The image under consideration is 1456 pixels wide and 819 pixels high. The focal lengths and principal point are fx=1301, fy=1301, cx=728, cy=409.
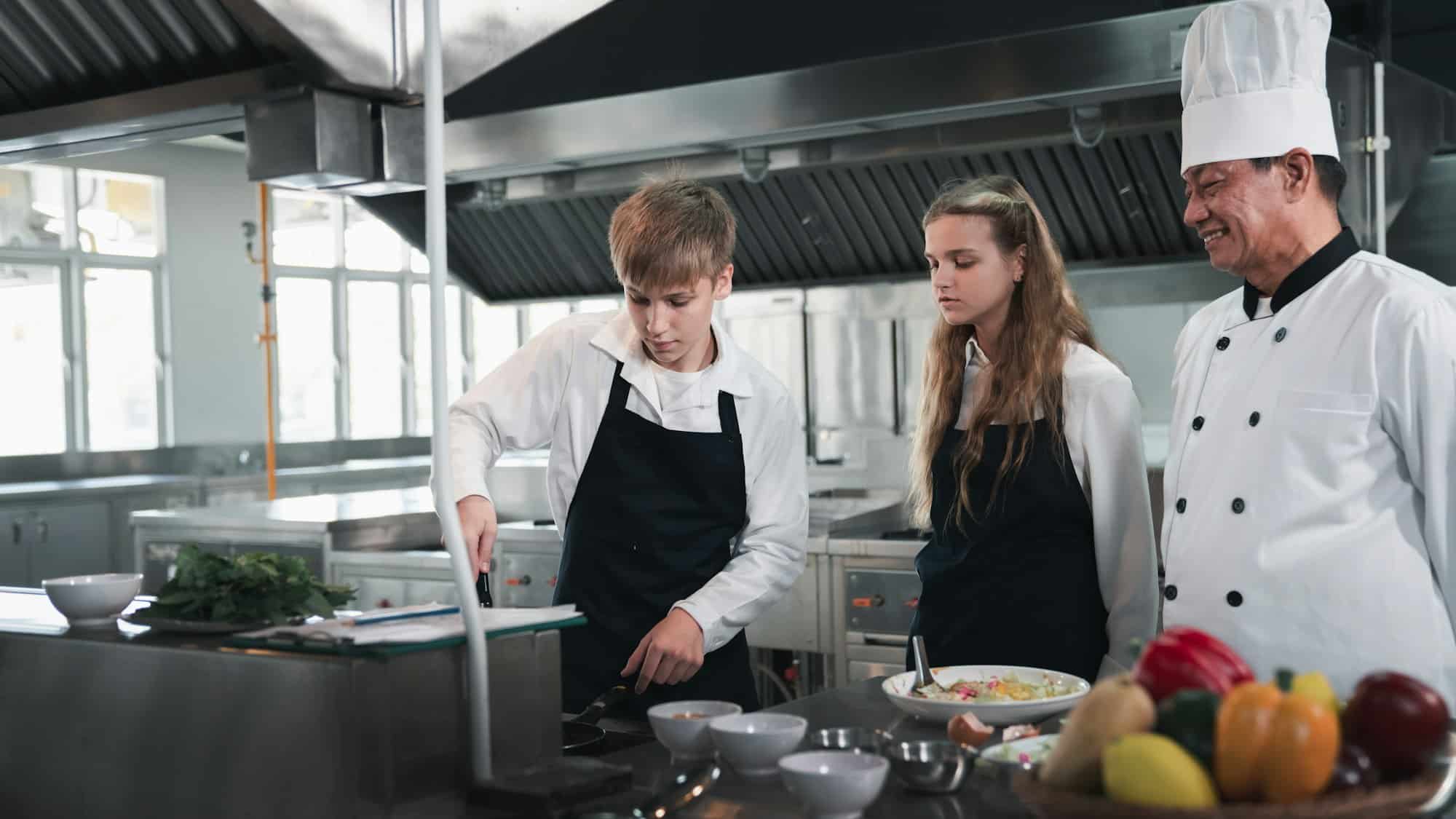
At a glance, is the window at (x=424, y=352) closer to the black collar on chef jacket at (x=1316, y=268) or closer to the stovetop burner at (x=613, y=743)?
the stovetop burner at (x=613, y=743)

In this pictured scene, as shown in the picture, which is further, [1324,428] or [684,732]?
[1324,428]

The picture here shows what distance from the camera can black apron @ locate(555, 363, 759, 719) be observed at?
7.73 ft

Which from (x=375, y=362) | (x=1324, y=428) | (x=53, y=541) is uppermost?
(x=375, y=362)

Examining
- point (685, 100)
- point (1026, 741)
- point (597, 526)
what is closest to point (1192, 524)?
point (1026, 741)

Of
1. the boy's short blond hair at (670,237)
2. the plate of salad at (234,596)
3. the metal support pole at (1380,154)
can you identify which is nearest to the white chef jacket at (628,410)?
the boy's short blond hair at (670,237)

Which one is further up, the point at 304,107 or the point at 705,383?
the point at 304,107

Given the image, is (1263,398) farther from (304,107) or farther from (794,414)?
(304,107)

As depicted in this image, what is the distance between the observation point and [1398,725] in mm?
1121

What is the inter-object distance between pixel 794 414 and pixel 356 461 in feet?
29.9

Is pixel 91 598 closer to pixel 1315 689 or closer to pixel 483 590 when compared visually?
pixel 483 590

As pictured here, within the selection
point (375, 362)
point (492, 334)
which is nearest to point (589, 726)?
point (375, 362)

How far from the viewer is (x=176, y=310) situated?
9.77m

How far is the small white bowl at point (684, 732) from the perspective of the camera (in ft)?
5.28

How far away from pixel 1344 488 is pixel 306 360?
32.9ft
